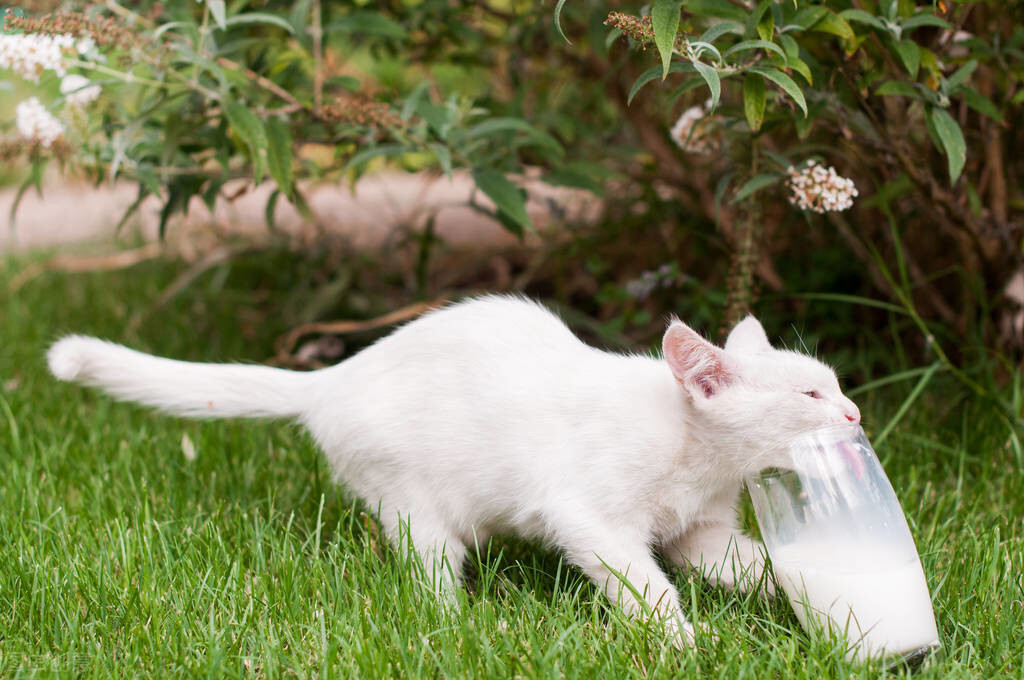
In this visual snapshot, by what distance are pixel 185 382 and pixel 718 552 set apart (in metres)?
0.98

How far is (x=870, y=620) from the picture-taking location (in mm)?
1352

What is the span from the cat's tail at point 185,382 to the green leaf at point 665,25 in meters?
0.85

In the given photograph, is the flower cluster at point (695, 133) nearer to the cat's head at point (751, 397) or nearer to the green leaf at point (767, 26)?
the green leaf at point (767, 26)

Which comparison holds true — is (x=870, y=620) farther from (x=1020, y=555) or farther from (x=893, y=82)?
(x=893, y=82)

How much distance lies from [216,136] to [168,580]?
3.35ft

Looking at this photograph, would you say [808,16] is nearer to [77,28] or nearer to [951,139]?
[951,139]

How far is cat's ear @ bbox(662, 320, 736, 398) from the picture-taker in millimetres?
1424

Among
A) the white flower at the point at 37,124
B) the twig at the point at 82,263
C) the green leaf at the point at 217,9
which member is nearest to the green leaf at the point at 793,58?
the green leaf at the point at 217,9

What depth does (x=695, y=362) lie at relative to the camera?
4.75 ft

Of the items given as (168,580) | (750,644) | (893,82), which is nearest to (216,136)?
(168,580)

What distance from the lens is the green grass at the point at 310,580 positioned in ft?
4.55

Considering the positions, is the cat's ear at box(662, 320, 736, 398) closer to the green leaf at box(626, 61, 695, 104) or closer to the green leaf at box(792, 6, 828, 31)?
the green leaf at box(626, 61, 695, 104)

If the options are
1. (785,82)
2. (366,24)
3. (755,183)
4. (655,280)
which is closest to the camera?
(785,82)

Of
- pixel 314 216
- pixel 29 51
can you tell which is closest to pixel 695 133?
pixel 29 51
